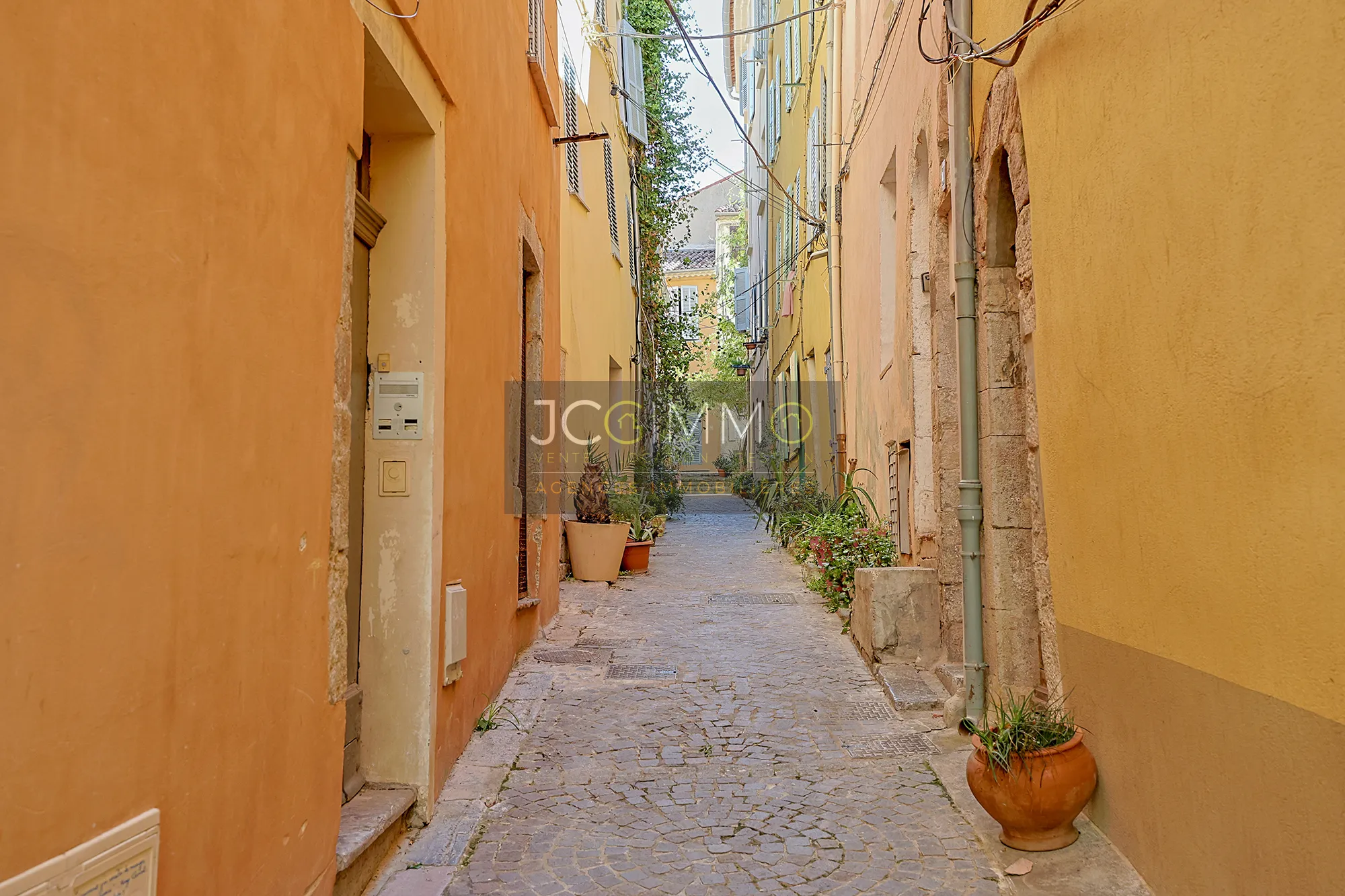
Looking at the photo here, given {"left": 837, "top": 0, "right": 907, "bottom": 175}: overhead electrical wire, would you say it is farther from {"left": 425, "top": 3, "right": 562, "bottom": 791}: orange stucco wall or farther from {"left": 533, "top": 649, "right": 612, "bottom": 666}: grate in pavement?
{"left": 533, "top": 649, "right": 612, "bottom": 666}: grate in pavement

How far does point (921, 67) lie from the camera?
644cm

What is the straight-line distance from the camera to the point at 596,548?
32.2ft

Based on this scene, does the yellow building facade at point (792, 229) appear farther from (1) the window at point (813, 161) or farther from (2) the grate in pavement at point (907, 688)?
A: (2) the grate in pavement at point (907, 688)

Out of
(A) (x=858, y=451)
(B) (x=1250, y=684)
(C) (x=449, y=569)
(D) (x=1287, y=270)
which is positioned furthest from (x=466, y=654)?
(A) (x=858, y=451)

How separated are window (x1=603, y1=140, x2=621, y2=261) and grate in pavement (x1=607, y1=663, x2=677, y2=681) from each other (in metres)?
7.10

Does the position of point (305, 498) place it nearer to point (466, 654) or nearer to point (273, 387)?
point (273, 387)

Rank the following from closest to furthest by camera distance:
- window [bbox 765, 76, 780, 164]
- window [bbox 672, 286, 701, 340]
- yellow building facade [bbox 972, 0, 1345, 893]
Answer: yellow building facade [bbox 972, 0, 1345, 893] → window [bbox 765, 76, 780, 164] → window [bbox 672, 286, 701, 340]

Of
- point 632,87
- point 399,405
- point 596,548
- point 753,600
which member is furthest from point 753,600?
point 632,87

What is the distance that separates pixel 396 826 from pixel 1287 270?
3154 millimetres

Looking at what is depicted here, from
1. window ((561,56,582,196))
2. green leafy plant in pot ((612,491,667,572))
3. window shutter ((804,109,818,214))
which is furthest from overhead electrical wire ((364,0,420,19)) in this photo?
window shutter ((804,109,818,214))

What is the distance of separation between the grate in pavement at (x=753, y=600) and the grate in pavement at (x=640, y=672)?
2.48 metres

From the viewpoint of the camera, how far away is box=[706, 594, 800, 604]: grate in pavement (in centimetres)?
878

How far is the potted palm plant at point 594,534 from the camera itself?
31.9 ft

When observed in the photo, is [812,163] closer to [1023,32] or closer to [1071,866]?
[1023,32]
